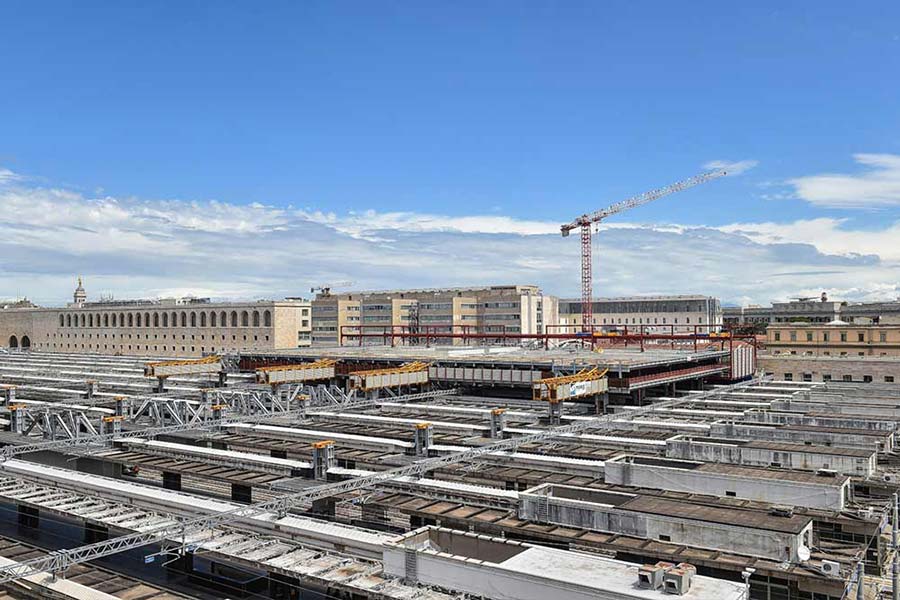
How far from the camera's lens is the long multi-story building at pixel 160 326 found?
14275cm

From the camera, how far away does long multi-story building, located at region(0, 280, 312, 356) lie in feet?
468

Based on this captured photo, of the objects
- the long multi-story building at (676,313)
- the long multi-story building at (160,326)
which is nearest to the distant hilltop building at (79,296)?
the long multi-story building at (160,326)

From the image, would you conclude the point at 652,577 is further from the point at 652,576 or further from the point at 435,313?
the point at 435,313

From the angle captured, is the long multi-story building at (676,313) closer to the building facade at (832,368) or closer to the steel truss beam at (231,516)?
the building facade at (832,368)

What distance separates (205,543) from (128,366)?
9058cm

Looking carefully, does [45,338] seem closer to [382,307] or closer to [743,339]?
[382,307]

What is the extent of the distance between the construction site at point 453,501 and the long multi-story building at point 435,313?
99.4m

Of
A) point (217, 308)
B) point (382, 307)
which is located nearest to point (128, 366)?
point (217, 308)

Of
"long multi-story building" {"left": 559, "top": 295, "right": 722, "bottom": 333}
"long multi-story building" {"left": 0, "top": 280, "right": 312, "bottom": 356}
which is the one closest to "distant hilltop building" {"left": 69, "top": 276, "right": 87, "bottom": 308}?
"long multi-story building" {"left": 0, "top": 280, "right": 312, "bottom": 356}

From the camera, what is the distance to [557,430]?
47.7m

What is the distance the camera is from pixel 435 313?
170m

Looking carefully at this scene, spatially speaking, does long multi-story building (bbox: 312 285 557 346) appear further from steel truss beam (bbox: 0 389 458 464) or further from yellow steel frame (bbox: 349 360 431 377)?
steel truss beam (bbox: 0 389 458 464)

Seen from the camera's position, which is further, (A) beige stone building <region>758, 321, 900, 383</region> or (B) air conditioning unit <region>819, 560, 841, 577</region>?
(A) beige stone building <region>758, 321, 900, 383</region>

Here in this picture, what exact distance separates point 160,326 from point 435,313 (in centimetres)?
5779
